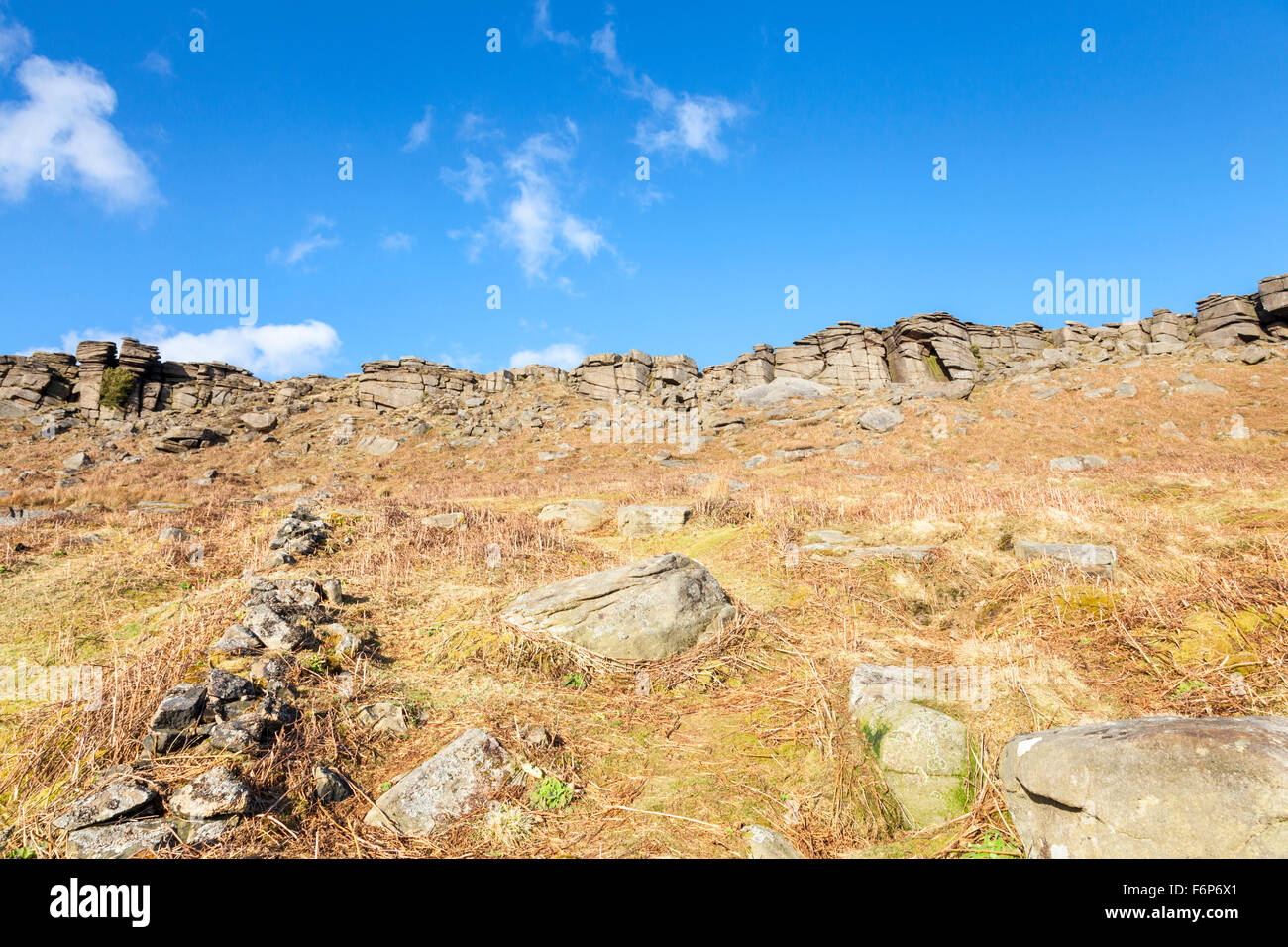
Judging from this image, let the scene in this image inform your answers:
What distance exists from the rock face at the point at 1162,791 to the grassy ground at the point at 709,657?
1.36 feet

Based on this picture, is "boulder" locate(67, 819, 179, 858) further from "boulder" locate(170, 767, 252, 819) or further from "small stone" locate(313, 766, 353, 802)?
"small stone" locate(313, 766, 353, 802)

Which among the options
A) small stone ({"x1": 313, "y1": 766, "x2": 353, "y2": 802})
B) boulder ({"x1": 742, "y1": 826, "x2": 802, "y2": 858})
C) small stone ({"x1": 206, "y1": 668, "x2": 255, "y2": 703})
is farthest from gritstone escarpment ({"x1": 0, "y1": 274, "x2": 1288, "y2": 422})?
boulder ({"x1": 742, "y1": 826, "x2": 802, "y2": 858})

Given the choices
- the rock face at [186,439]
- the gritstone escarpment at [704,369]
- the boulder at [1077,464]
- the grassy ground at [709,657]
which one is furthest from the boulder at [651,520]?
the rock face at [186,439]

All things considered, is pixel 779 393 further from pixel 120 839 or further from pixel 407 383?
pixel 120 839

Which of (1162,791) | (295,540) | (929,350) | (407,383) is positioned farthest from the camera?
(929,350)

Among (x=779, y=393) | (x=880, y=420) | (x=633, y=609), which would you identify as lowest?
(x=633, y=609)

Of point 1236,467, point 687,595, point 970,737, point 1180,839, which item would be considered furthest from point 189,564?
point 1236,467

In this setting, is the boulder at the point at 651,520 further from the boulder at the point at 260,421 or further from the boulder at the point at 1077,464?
the boulder at the point at 260,421

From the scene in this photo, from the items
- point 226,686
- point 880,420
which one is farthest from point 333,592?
point 880,420

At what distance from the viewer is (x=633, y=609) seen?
625cm

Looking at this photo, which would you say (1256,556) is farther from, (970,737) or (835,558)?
(970,737)

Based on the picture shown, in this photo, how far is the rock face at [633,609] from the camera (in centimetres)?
603

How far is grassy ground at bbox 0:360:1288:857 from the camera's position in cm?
368

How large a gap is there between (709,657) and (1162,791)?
12.1ft
